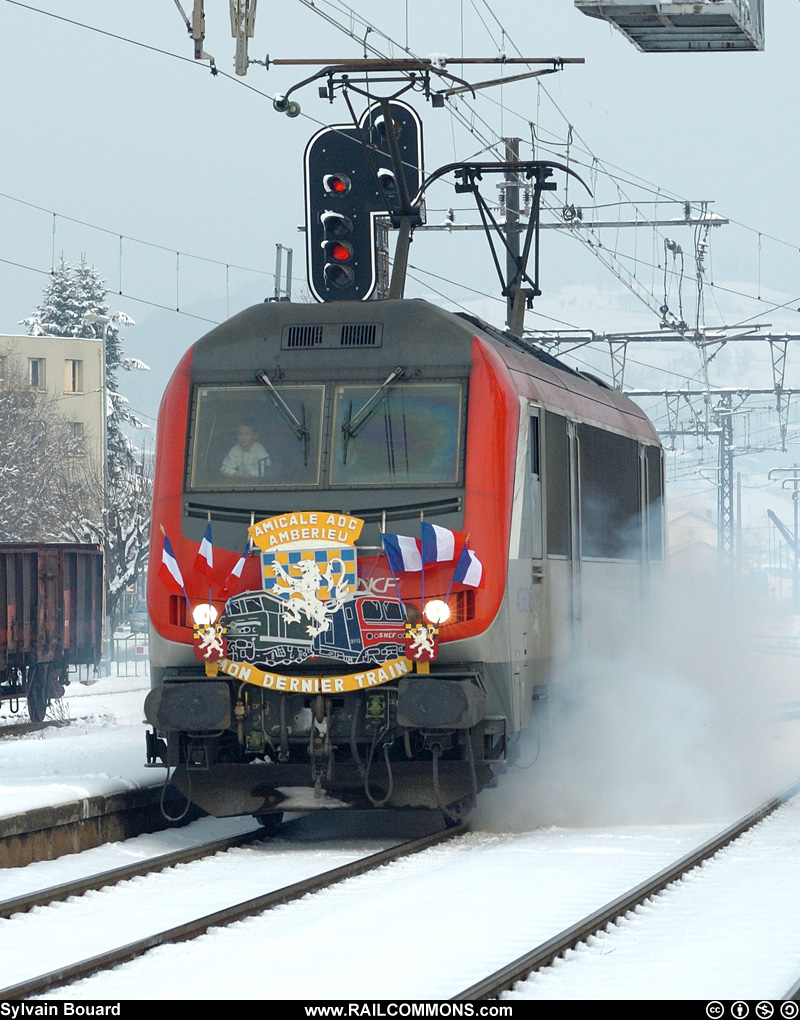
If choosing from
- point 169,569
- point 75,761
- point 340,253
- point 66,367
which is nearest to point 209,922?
point 169,569

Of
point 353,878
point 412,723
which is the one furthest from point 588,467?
point 353,878

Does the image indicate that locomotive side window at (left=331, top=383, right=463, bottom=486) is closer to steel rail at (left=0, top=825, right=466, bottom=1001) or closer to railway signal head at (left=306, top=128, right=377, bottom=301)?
steel rail at (left=0, top=825, right=466, bottom=1001)

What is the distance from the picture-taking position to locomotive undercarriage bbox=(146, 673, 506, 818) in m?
11.6

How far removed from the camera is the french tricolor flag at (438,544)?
1177 centimetres

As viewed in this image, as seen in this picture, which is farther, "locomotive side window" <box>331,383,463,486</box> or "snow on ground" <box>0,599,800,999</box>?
"locomotive side window" <box>331,383,463,486</box>

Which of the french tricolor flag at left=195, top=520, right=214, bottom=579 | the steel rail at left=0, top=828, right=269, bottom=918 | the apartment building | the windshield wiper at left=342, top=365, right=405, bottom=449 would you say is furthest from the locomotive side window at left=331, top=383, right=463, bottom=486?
the apartment building

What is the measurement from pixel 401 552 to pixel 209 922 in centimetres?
346

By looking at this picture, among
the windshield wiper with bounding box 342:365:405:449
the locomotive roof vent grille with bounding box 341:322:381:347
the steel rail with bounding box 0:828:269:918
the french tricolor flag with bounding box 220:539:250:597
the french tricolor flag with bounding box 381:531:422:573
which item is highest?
the locomotive roof vent grille with bounding box 341:322:381:347

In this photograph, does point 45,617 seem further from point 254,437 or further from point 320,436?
point 320,436

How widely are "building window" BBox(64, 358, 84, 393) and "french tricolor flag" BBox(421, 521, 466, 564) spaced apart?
205 ft

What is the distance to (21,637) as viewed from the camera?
24.9 metres

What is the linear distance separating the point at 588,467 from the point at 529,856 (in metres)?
3.79

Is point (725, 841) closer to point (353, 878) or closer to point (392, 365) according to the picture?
point (353, 878)
